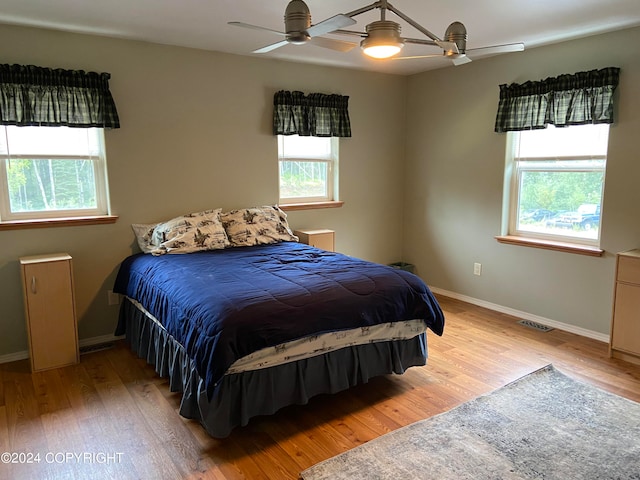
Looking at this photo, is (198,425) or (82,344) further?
(82,344)

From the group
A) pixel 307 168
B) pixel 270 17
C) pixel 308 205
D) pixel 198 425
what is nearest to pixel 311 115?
pixel 307 168

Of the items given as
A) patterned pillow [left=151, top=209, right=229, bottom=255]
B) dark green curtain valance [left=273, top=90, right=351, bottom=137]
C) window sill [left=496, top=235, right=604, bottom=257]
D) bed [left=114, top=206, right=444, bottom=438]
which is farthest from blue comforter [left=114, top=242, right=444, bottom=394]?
window sill [left=496, top=235, right=604, bottom=257]

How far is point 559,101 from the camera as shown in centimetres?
376

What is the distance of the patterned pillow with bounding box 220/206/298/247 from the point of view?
388 cm

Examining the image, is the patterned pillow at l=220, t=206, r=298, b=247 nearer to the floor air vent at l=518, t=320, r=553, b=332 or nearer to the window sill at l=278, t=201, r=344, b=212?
the window sill at l=278, t=201, r=344, b=212

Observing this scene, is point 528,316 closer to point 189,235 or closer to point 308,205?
point 308,205

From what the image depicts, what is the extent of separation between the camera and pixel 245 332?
223cm

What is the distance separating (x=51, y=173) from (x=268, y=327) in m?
2.31

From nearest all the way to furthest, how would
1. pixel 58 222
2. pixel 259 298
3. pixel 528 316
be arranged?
pixel 259 298, pixel 58 222, pixel 528 316

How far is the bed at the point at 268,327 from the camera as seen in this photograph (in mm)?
2277

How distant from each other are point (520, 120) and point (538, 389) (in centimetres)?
230

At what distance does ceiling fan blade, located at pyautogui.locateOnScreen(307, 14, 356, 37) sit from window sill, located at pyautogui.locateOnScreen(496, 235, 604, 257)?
9.37 feet

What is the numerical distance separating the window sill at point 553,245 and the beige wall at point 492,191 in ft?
0.20

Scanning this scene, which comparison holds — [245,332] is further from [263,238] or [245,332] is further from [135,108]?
[135,108]
